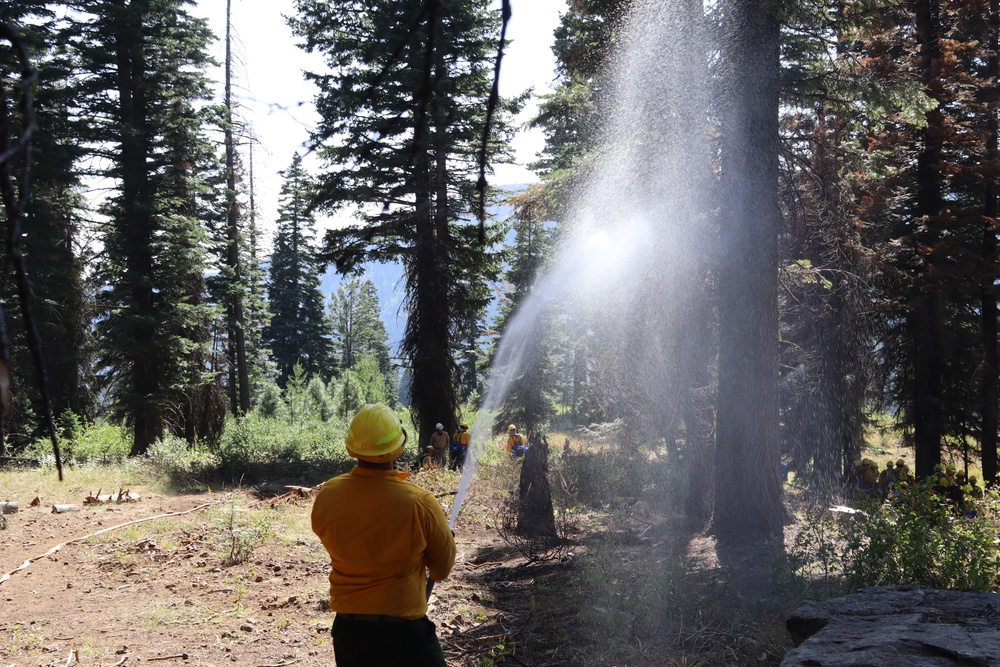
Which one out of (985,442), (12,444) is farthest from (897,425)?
(12,444)

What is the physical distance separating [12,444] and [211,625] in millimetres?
15138

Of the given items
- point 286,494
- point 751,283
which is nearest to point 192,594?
point 286,494

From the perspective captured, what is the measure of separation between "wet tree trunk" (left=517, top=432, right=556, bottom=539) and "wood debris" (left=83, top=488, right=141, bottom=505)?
22.8 feet

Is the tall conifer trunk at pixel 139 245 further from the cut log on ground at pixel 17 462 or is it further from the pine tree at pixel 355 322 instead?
the pine tree at pixel 355 322

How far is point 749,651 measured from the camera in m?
5.01

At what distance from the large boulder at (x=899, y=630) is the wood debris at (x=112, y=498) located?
11292mm

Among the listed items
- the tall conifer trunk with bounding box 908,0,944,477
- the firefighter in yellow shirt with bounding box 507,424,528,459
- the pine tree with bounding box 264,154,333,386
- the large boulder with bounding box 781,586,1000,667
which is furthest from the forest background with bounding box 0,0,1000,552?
the pine tree with bounding box 264,154,333,386

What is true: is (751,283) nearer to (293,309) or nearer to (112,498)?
(112,498)

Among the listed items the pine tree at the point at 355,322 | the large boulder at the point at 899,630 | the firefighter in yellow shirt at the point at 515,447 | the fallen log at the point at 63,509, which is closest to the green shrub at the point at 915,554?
the large boulder at the point at 899,630

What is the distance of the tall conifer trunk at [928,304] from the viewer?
15.4 metres

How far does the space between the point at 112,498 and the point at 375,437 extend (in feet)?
36.0

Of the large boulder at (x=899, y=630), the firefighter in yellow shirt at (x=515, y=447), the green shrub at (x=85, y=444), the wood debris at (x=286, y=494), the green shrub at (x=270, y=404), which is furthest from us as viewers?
the green shrub at (x=270, y=404)

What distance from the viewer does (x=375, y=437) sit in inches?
127

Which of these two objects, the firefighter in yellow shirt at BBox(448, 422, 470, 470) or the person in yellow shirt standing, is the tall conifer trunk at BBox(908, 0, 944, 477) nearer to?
the firefighter in yellow shirt at BBox(448, 422, 470, 470)
